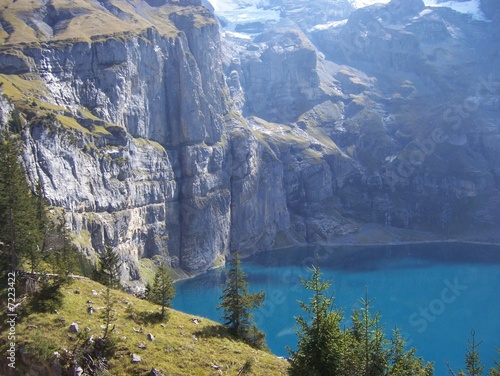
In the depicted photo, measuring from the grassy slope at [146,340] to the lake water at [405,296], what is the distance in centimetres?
5934

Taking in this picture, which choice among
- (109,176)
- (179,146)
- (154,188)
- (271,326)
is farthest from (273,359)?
(179,146)

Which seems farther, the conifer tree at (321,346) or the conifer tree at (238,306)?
the conifer tree at (238,306)

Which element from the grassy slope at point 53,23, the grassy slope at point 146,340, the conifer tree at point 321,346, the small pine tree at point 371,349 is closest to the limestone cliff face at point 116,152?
the grassy slope at point 53,23

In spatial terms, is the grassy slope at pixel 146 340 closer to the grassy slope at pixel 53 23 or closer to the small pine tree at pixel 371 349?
the small pine tree at pixel 371 349

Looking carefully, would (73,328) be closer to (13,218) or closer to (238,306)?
(13,218)

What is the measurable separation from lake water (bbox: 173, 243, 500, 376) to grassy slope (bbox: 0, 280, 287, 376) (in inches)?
2336

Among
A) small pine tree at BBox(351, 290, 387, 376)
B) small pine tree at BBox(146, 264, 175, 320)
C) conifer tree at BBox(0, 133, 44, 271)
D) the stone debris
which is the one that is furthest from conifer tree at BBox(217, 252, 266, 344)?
conifer tree at BBox(0, 133, 44, 271)

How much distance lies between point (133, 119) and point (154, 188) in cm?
2914

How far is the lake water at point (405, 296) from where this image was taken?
10295cm

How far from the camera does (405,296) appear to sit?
143 meters

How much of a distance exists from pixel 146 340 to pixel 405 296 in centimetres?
12521

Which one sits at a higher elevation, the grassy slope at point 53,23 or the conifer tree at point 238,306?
the grassy slope at point 53,23

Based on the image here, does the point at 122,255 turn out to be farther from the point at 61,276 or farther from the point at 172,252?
the point at 61,276

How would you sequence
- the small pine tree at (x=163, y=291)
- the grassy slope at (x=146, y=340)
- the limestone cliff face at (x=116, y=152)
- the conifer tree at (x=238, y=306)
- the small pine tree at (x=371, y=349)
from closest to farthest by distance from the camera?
the small pine tree at (x=371, y=349), the grassy slope at (x=146, y=340), the small pine tree at (x=163, y=291), the conifer tree at (x=238, y=306), the limestone cliff face at (x=116, y=152)
